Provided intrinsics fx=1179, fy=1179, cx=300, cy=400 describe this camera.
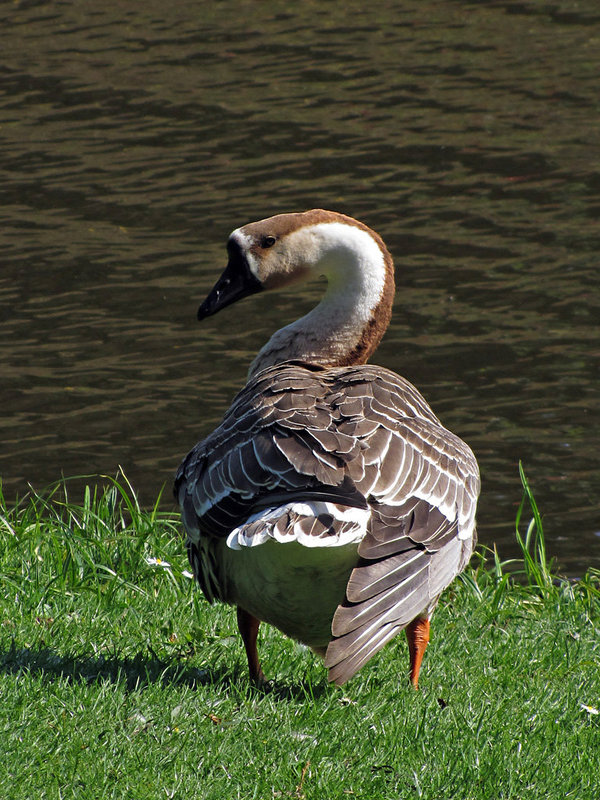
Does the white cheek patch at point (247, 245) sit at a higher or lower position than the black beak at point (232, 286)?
higher

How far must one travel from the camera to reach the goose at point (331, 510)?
12.3 feet

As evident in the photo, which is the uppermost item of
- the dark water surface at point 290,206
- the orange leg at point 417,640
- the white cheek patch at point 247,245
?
the white cheek patch at point 247,245

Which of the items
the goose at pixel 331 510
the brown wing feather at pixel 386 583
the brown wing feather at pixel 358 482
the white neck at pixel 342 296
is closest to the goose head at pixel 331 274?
the white neck at pixel 342 296

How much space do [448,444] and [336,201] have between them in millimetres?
9781

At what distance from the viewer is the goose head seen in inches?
210

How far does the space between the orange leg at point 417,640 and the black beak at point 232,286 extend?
1.82 meters

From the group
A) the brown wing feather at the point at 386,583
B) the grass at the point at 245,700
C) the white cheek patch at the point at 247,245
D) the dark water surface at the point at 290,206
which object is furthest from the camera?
the dark water surface at the point at 290,206

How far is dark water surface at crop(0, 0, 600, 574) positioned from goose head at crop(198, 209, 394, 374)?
2.99 m

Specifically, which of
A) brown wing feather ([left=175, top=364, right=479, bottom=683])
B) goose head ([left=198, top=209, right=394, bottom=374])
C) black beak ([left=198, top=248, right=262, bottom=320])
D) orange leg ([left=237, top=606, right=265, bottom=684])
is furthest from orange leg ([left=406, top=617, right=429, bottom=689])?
black beak ([left=198, top=248, right=262, bottom=320])

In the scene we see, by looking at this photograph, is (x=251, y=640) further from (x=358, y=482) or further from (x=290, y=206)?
(x=290, y=206)

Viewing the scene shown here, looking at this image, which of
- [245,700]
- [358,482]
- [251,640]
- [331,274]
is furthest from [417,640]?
[331,274]

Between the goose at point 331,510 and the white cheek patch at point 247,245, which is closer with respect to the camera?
the goose at point 331,510

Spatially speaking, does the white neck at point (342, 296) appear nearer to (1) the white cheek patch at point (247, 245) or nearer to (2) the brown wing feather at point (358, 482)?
(1) the white cheek patch at point (247, 245)

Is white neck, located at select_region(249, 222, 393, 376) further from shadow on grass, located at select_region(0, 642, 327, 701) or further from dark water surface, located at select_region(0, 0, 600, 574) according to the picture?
dark water surface, located at select_region(0, 0, 600, 574)
